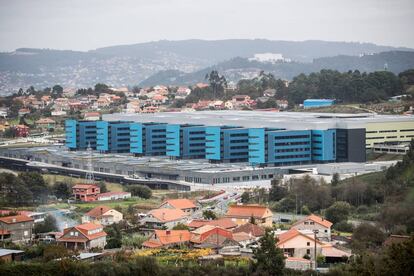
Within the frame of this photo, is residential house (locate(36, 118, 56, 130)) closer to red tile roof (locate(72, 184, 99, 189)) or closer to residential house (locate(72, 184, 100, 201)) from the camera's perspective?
red tile roof (locate(72, 184, 99, 189))

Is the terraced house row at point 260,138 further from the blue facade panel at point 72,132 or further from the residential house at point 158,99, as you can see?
the residential house at point 158,99

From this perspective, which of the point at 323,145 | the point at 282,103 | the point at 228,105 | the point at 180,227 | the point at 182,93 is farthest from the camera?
the point at 182,93

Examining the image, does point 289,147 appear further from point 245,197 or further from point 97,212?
point 97,212

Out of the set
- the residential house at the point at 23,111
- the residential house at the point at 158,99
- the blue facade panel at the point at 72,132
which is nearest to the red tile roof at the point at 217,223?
the blue facade panel at the point at 72,132

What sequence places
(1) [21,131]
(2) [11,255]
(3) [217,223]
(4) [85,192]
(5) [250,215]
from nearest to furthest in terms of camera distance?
(2) [11,255] < (3) [217,223] < (5) [250,215] < (4) [85,192] < (1) [21,131]

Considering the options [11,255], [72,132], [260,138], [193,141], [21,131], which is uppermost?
[260,138]

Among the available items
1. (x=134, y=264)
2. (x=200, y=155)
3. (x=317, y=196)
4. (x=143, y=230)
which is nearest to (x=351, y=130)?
(x=200, y=155)

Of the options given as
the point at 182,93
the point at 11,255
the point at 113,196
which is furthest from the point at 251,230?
the point at 182,93
